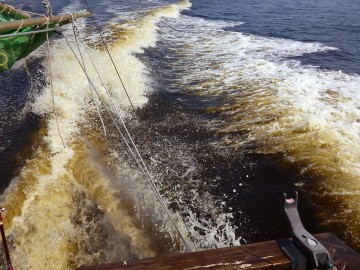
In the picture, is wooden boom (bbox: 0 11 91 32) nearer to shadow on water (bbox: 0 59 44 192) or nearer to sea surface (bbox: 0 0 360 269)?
sea surface (bbox: 0 0 360 269)

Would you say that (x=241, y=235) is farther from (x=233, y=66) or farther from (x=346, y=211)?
(x=233, y=66)

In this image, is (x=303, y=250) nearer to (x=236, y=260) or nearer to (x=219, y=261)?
(x=236, y=260)

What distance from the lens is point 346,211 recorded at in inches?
228

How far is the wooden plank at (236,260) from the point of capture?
2547 mm

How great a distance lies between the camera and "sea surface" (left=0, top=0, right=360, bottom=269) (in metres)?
5.81

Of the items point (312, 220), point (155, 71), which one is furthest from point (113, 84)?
point (312, 220)

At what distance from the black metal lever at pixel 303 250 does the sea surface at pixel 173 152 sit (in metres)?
1.73

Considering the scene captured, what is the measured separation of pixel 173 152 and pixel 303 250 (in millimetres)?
5801

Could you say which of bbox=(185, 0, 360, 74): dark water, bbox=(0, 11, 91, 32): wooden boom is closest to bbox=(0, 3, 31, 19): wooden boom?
bbox=(0, 11, 91, 32): wooden boom

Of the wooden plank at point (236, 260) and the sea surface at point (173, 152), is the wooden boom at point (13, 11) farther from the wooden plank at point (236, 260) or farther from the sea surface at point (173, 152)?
the wooden plank at point (236, 260)

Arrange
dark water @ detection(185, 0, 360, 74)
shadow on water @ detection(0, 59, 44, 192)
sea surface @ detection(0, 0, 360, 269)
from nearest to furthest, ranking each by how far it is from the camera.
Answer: sea surface @ detection(0, 0, 360, 269)
shadow on water @ detection(0, 59, 44, 192)
dark water @ detection(185, 0, 360, 74)

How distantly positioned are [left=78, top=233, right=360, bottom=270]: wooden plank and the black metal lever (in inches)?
3.3

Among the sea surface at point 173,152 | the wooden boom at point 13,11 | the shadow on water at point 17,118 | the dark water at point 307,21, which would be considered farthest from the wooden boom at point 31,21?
the dark water at point 307,21

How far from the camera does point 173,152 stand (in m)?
8.20
